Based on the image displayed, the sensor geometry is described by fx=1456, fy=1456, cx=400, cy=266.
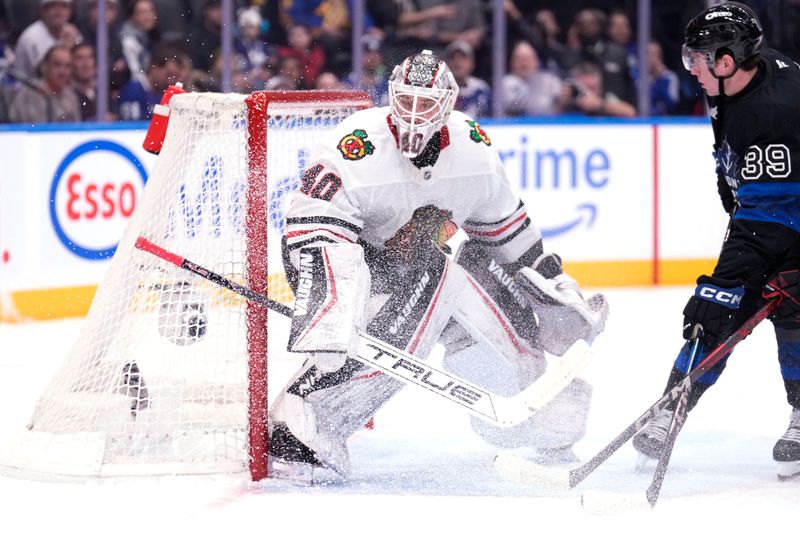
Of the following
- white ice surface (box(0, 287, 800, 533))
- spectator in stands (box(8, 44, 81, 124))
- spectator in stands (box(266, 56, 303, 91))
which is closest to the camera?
white ice surface (box(0, 287, 800, 533))

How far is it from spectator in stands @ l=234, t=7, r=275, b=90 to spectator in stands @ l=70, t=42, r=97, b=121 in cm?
80

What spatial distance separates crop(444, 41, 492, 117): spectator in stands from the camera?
7.08m

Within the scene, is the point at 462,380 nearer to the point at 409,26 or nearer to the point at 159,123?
the point at 159,123

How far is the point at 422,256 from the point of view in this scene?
11.4ft

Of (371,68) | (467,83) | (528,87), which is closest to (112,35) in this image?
(371,68)

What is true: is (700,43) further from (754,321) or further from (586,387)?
(586,387)

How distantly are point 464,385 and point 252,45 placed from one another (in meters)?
3.97

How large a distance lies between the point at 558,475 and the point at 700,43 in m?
1.01

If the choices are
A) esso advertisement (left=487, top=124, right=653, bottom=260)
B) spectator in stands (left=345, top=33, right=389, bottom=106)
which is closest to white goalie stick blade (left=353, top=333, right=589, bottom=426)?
esso advertisement (left=487, top=124, right=653, bottom=260)

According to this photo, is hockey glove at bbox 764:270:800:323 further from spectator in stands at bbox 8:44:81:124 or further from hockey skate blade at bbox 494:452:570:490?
spectator in stands at bbox 8:44:81:124

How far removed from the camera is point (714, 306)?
10.7ft

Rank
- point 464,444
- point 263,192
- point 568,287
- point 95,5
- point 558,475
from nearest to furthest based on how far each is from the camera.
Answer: point 558,475
point 263,192
point 568,287
point 464,444
point 95,5

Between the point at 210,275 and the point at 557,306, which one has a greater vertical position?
the point at 210,275

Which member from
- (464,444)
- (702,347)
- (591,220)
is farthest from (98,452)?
(591,220)
